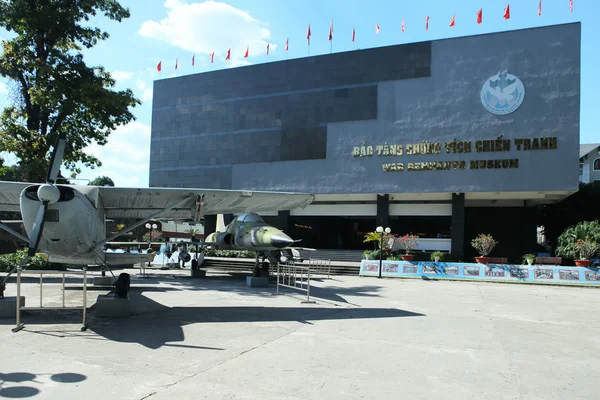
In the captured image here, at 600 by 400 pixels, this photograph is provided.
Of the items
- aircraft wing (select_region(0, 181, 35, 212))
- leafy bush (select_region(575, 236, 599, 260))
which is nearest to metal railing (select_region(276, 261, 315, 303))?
aircraft wing (select_region(0, 181, 35, 212))

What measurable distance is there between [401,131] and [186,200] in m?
22.4

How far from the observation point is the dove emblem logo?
28.6 m

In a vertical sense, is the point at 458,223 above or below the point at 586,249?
above

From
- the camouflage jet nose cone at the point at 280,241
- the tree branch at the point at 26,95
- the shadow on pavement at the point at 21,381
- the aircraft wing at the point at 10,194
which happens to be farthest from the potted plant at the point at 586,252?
the tree branch at the point at 26,95

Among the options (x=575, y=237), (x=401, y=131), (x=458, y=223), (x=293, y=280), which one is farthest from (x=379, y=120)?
(x=293, y=280)

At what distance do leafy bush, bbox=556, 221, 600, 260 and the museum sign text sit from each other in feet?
18.0

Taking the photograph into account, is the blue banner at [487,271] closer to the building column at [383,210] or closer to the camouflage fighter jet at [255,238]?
the building column at [383,210]

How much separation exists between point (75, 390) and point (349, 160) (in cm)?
2923

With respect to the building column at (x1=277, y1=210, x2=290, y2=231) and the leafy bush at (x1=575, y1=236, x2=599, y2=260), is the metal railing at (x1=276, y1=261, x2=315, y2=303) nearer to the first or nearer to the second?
the building column at (x1=277, y1=210, x2=290, y2=231)

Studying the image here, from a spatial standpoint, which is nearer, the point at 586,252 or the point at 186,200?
the point at 186,200

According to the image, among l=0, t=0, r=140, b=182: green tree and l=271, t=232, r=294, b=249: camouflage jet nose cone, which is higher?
l=0, t=0, r=140, b=182: green tree

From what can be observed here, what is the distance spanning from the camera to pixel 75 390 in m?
5.03

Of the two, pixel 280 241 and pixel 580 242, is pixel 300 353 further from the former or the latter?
pixel 580 242

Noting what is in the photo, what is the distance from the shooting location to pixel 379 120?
32.1 metres
